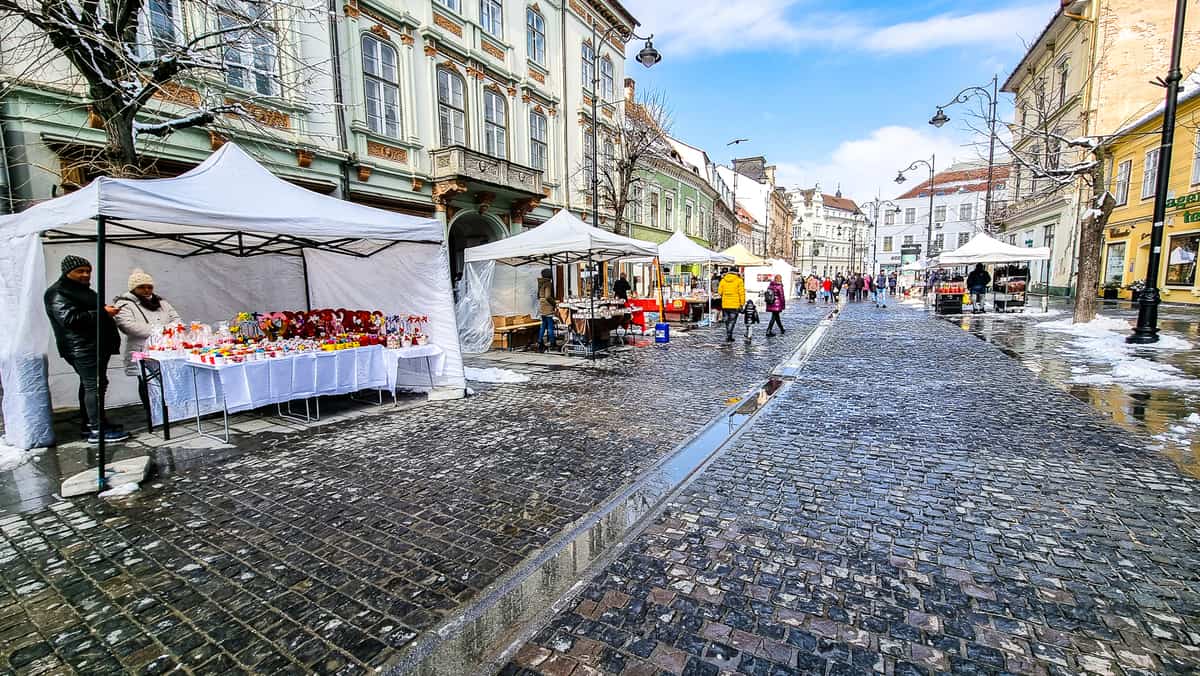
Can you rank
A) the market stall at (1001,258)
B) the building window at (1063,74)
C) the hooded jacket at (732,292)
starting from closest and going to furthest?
the hooded jacket at (732,292)
the market stall at (1001,258)
the building window at (1063,74)

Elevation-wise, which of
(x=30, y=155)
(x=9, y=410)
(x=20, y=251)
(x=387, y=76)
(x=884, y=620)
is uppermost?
(x=387, y=76)

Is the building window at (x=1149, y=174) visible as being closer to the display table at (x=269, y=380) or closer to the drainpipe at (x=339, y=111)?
the display table at (x=269, y=380)

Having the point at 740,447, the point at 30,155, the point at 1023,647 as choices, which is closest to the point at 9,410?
the point at 30,155

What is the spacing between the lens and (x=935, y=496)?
13.0 feet

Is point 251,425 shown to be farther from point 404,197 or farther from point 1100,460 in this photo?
point 404,197

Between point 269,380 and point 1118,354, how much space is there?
1425 cm

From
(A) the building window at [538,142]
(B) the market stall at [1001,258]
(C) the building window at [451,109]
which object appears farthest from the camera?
(A) the building window at [538,142]

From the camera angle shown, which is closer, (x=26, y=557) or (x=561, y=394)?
(x=26, y=557)

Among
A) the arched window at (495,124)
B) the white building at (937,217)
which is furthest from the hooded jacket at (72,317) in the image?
the white building at (937,217)

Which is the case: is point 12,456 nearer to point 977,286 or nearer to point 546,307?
→ point 546,307

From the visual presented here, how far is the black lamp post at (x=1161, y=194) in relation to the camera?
9.67 meters

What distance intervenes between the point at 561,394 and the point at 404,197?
10.3 metres

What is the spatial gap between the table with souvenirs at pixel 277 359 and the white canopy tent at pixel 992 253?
20.5 m

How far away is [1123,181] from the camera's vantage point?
23.1 meters
